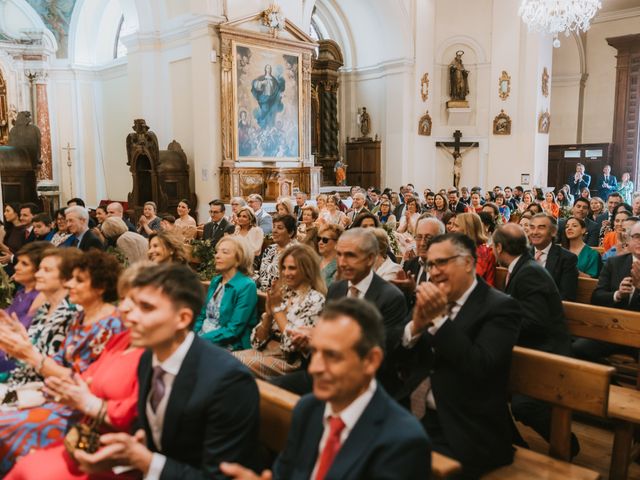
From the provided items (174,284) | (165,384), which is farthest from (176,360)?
(174,284)

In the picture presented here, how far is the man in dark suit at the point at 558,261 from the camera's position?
4469 millimetres

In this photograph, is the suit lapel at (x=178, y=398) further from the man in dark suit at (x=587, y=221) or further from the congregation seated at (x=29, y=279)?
the man in dark suit at (x=587, y=221)

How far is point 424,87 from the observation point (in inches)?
689

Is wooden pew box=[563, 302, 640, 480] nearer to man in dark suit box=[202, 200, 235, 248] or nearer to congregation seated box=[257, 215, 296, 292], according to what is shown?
A: congregation seated box=[257, 215, 296, 292]

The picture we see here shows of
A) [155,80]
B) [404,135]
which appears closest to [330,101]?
[404,135]

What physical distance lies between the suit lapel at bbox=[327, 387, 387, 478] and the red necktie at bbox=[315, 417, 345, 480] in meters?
0.04

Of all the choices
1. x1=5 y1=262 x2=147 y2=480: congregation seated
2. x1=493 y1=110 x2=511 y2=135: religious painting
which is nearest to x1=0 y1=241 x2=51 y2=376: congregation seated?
x1=5 y1=262 x2=147 y2=480: congregation seated

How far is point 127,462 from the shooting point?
2.00 m

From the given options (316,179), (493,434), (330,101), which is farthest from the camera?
(330,101)

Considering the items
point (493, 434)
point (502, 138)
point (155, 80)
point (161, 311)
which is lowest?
point (493, 434)

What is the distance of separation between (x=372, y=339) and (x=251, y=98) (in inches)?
460

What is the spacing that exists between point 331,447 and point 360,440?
0.11 meters

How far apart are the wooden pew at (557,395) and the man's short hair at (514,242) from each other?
1.02 metres

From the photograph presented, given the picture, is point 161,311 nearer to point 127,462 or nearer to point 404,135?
point 127,462
